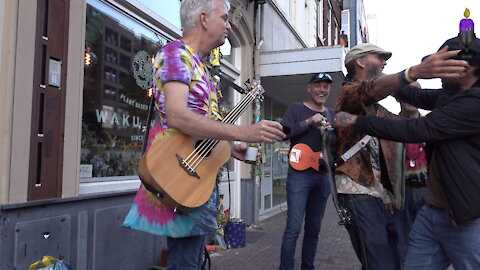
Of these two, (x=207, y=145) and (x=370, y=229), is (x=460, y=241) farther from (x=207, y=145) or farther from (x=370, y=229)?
(x=207, y=145)

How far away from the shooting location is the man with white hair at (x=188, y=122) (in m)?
1.51

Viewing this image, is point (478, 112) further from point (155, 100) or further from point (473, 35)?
point (155, 100)

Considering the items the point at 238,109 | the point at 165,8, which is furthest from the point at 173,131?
the point at 165,8

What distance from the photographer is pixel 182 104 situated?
151 centimetres

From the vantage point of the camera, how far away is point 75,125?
3109 mm

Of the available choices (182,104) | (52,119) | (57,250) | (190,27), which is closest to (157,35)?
(52,119)

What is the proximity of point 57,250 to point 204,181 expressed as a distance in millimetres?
1949

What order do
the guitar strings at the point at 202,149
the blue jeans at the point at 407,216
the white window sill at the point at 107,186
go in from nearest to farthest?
the guitar strings at the point at 202,149 → the blue jeans at the point at 407,216 → the white window sill at the point at 107,186

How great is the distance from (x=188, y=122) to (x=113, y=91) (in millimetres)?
2628

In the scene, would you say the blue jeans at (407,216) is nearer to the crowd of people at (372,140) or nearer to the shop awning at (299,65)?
the crowd of people at (372,140)

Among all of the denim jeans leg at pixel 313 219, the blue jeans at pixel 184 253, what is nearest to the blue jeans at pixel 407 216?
the denim jeans leg at pixel 313 219

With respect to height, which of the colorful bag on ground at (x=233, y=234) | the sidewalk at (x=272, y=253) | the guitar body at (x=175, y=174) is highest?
the guitar body at (x=175, y=174)

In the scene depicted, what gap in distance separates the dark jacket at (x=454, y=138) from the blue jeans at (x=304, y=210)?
5.69ft

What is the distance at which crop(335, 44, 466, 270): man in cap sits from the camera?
90.2 inches
